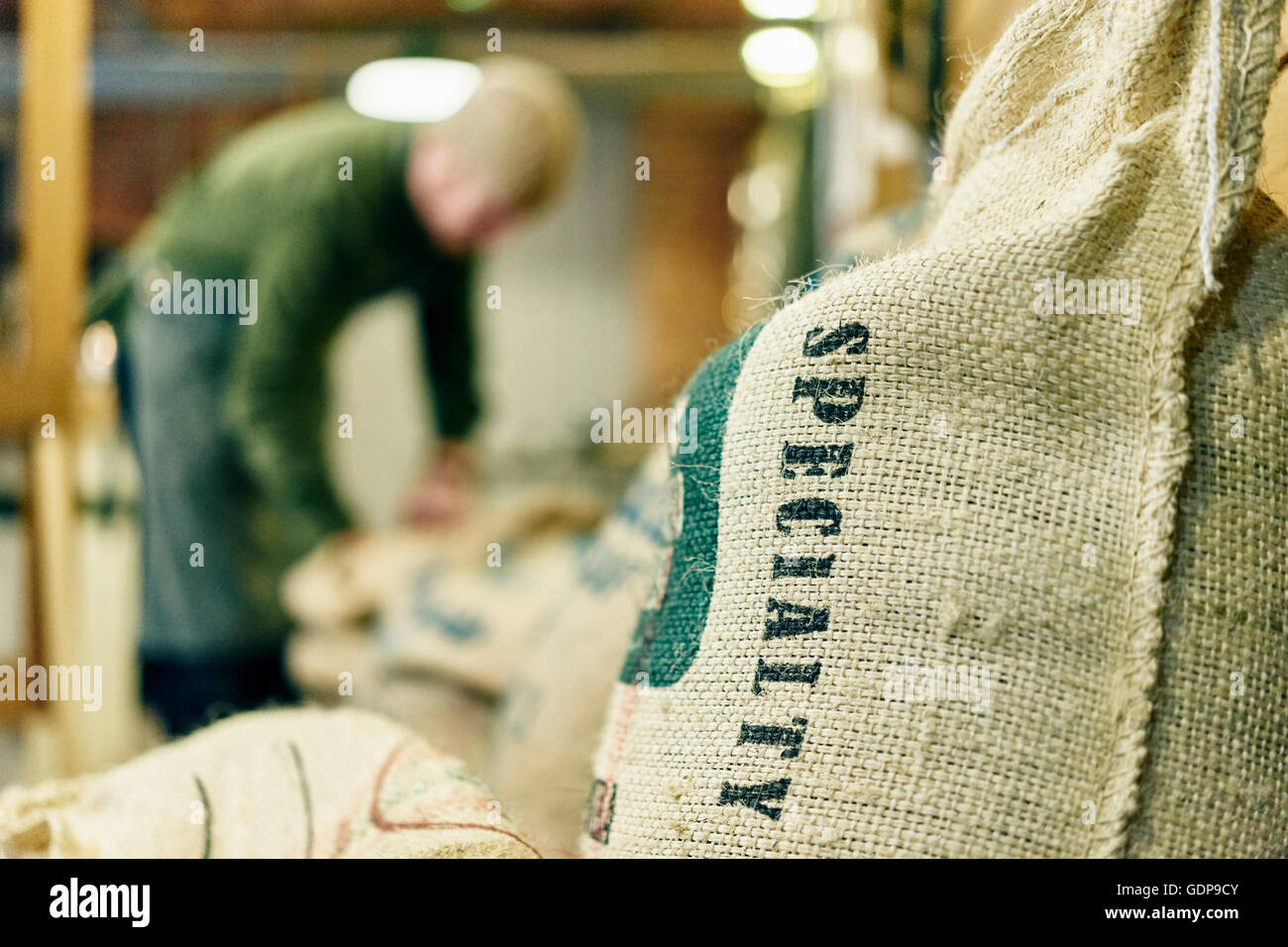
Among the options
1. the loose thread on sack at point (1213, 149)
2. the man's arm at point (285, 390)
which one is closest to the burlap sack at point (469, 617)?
the man's arm at point (285, 390)

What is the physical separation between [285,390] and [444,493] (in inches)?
12.6

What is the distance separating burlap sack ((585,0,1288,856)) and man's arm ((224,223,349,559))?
49.5 inches

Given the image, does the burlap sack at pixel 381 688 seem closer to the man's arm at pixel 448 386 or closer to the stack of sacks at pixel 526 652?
the stack of sacks at pixel 526 652

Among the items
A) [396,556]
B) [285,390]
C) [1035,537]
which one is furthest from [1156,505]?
[285,390]

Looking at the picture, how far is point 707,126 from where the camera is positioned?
460 centimetres

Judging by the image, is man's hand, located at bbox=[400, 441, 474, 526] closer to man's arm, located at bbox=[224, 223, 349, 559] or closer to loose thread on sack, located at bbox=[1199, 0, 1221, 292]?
man's arm, located at bbox=[224, 223, 349, 559]

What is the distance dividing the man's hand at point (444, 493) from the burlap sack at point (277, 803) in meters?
1.20

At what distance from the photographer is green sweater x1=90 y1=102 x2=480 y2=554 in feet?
5.26

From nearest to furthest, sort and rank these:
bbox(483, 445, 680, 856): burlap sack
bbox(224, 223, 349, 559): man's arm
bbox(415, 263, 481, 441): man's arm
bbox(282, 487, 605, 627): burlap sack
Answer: bbox(483, 445, 680, 856): burlap sack < bbox(282, 487, 605, 627): burlap sack < bbox(224, 223, 349, 559): man's arm < bbox(415, 263, 481, 441): man's arm

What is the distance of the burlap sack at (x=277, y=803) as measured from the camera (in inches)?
18.5

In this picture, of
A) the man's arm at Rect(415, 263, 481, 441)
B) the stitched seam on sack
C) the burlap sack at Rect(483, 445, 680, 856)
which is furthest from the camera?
the man's arm at Rect(415, 263, 481, 441)

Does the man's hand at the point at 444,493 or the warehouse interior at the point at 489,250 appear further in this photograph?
the man's hand at the point at 444,493

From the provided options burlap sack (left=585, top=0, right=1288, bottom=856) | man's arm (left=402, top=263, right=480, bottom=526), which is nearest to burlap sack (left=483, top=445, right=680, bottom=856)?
burlap sack (left=585, top=0, right=1288, bottom=856)
